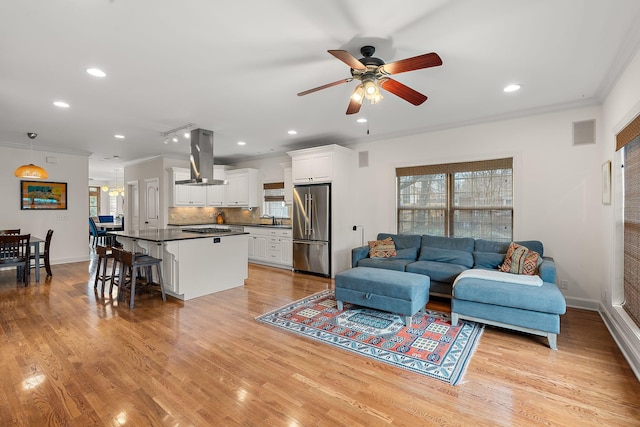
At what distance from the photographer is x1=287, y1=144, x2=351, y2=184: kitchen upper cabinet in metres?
5.64

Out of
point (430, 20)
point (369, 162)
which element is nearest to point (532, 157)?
point (369, 162)

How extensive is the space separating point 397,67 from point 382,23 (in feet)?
1.06

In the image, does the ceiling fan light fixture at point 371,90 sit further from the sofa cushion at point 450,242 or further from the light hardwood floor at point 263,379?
the sofa cushion at point 450,242

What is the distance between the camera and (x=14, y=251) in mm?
4809

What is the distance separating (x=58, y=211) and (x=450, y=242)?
8119 millimetres

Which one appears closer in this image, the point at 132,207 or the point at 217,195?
the point at 217,195

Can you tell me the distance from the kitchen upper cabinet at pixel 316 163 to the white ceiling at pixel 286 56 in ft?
2.99

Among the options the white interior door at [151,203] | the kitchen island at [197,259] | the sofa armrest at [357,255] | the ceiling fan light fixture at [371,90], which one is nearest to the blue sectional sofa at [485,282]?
the sofa armrest at [357,255]

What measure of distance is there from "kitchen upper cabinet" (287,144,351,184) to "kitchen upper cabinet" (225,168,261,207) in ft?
5.96

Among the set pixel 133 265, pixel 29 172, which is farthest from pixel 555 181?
pixel 29 172

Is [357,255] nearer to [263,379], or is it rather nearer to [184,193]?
[263,379]

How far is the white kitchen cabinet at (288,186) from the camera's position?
22.0ft

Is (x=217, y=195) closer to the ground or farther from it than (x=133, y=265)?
farther from it

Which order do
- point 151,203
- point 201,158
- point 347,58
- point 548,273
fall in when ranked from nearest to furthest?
point 347,58, point 548,273, point 201,158, point 151,203
